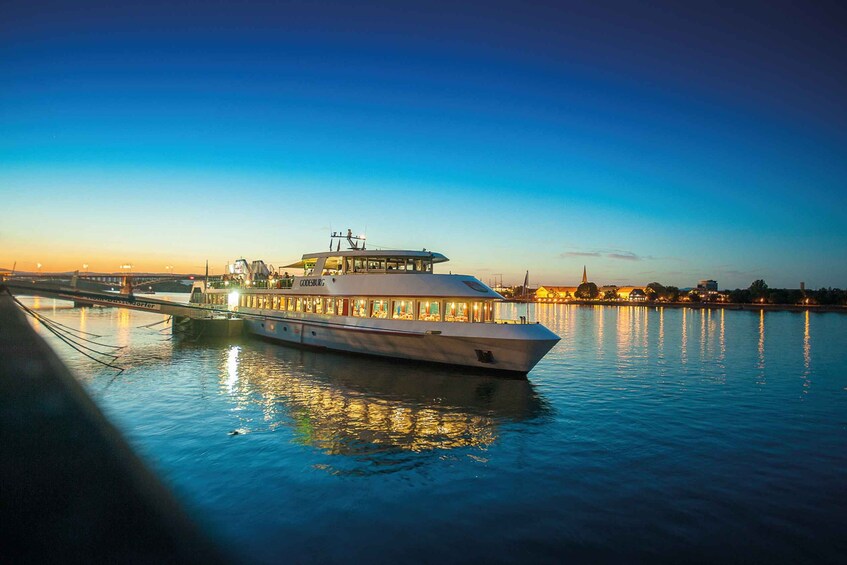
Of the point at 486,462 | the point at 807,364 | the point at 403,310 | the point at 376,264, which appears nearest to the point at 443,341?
the point at 403,310

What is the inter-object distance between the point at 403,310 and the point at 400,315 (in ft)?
1.33

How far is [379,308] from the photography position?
104 feet

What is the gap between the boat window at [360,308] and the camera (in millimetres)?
32281

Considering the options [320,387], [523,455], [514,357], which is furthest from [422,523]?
[514,357]

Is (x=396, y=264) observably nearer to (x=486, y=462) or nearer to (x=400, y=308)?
(x=400, y=308)

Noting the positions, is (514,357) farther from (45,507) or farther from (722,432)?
(45,507)

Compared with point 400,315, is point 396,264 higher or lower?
higher

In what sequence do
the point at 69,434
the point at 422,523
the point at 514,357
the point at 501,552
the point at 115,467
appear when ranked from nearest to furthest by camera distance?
the point at 501,552
the point at 422,523
the point at 115,467
the point at 69,434
the point at 514,357

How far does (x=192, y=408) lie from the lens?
62.5 feet

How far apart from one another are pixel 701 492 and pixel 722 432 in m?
7.34

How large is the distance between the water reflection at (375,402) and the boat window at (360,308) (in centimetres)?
313

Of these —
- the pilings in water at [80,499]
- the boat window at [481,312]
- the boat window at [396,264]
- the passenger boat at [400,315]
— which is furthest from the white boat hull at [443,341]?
the pilings in water at [80,499]

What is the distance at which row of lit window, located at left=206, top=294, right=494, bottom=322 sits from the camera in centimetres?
2814

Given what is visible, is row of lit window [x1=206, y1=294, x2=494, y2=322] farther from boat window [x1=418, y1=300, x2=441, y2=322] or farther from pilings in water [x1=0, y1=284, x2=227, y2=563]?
pilings in water [x1=0, y1=284, x2=227, y2=563]
